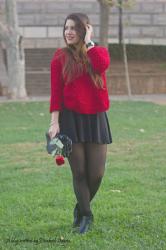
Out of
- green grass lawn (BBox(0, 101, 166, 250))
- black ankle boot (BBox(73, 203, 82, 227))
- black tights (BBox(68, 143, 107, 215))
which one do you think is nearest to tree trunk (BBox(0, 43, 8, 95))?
green grass lawn (BBox(0, 101, 166, 250))

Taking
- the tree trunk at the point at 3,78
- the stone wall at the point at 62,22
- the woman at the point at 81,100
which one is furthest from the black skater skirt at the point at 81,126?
the stone wall at the point at 62,22

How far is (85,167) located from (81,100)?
0.55 metres

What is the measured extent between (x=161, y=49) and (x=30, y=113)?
12721 mm

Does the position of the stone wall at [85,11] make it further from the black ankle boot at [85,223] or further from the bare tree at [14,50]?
the black ankle boot at [85,223]

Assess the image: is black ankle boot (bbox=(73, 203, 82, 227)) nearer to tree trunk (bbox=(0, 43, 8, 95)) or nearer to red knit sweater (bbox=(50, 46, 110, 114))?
red knit sweater (bbox=(50, 46, 110, 114))

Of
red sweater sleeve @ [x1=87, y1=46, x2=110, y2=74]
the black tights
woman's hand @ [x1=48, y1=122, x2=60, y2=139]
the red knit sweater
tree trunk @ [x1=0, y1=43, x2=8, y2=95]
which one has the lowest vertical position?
tree trunk @ [x1=0, y1=43, x2=8, y2=95]

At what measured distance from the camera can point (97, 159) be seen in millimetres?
5953

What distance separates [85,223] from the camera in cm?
601

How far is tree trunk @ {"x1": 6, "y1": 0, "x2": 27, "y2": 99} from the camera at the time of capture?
20.2 meters

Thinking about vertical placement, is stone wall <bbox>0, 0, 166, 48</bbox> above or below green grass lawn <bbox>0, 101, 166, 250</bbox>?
below

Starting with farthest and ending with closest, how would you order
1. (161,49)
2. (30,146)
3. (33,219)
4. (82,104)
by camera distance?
(161,49) → (30,146) → (33,219) → (82,104)

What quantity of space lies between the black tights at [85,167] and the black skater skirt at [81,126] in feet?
0.21

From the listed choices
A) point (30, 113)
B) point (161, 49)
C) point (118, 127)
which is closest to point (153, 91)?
point (161, 49)

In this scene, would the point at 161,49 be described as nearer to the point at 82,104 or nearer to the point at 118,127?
the point at 118,127
